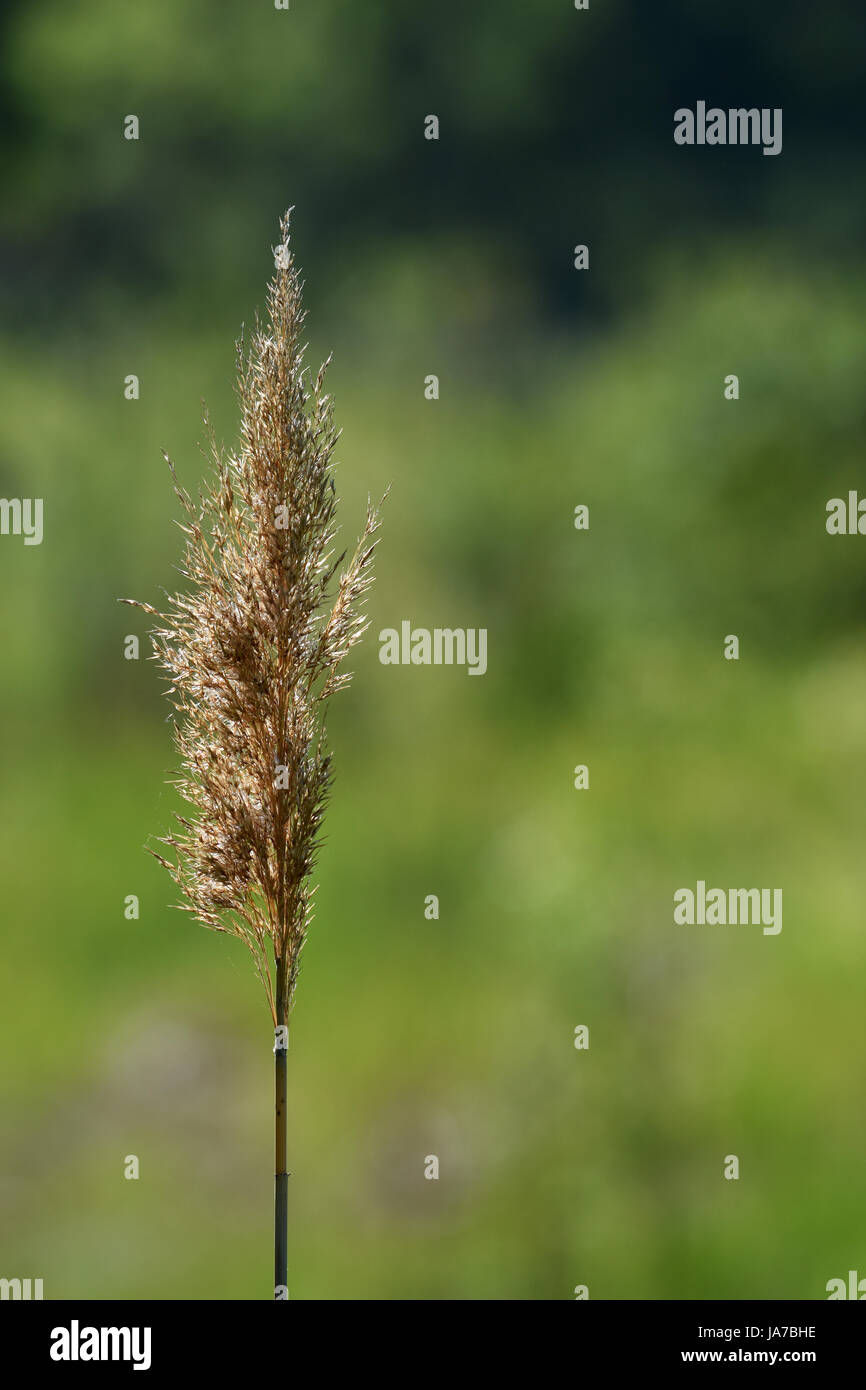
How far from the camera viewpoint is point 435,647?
364 centimetres

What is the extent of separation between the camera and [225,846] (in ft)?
8.46

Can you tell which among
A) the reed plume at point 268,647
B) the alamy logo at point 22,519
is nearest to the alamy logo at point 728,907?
the reed plume at point 268,647

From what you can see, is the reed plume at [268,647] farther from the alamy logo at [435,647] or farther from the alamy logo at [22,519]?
the alamy logo at [22,519]

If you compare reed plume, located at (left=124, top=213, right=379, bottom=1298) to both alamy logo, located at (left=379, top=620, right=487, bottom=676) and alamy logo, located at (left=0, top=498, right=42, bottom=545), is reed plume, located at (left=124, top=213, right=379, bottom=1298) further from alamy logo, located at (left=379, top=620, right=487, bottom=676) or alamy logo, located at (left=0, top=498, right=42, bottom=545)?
alamy logo, located at (left=0, top=498, right=42, bottom=545)

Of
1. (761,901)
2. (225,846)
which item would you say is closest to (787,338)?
(761,901)

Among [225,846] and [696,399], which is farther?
[696,399]

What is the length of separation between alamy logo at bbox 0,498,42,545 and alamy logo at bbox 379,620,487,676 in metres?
1.31

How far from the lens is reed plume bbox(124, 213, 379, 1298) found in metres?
→ 2.54
